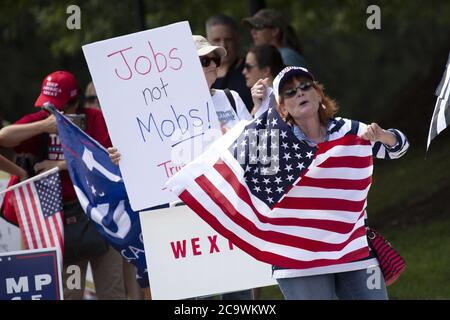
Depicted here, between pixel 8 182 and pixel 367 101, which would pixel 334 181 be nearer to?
pixel 8 182

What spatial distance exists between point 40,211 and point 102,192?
70cm

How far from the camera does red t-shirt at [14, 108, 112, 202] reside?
8773 mm

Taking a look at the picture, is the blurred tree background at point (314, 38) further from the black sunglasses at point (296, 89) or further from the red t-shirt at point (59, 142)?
the black sunglasses at point (296, 89)

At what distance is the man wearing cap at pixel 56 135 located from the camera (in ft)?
28.2

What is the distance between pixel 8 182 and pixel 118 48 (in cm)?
237

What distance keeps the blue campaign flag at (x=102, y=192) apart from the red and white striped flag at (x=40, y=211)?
1.35 ft

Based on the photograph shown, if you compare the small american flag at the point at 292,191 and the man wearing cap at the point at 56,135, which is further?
the man wearing cap at the point at 56,135

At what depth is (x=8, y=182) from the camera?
958 centimetres

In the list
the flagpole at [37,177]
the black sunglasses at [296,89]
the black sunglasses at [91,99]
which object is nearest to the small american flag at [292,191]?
the black sunglasses at [296,89]

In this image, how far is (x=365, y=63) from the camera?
3622 centimetres

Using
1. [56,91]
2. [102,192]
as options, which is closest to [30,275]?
[102,192]

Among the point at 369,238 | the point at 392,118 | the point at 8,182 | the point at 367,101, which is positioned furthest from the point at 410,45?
the point at 369,238

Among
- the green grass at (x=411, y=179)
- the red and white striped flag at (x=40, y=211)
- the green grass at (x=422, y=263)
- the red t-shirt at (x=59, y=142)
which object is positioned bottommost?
the green grass at (x=422, y=263)

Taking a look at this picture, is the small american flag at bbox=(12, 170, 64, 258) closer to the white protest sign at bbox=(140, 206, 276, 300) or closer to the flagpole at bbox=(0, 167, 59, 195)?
the flagpole at bbox=(0, 167, 59, 195)
